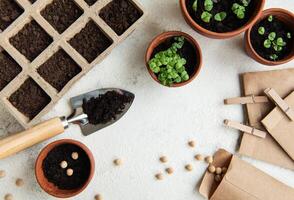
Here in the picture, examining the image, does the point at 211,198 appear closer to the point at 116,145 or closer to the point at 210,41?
the point at 116,145

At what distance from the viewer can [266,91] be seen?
1.27 m

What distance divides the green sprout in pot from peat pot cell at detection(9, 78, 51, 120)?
302 mm

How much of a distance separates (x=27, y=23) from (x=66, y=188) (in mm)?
462

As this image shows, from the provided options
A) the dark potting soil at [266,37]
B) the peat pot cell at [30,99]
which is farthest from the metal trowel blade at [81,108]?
the dark potting soil at [266,37]

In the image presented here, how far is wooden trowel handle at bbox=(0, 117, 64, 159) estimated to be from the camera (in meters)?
1.12

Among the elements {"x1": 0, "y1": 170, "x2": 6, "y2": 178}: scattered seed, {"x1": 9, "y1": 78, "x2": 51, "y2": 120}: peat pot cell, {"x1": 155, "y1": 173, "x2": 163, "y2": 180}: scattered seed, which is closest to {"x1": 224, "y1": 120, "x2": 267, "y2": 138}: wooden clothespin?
{"x1": 155, "y1": 173, "x2": 163, "y2": 180}: scattered seed

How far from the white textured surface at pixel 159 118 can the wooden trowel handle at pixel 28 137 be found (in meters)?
0.10

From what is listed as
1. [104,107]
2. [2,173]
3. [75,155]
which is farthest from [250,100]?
[2,173]

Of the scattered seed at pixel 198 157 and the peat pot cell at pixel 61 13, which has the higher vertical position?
the peat pot cell at pixel 61 13

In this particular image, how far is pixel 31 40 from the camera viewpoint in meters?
1.14

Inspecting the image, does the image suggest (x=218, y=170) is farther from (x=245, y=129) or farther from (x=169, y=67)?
(x=169, y=67)

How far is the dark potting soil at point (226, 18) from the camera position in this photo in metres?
1.15

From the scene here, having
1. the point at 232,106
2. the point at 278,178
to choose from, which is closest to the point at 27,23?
the point at 232,106

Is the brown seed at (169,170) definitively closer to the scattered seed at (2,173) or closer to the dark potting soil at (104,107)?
the dark potting soil at (104,107)
